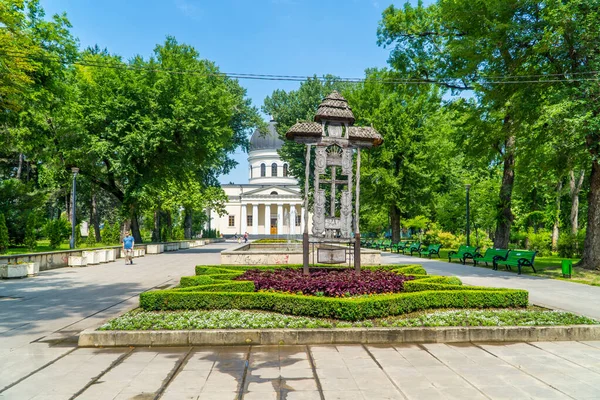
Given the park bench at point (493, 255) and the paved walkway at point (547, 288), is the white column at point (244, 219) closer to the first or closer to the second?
the park bench at point (493, 255)

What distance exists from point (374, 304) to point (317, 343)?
1471 mm

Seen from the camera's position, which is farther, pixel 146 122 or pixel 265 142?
pixel 265 142

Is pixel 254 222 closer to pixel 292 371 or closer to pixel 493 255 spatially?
pixel 493 255

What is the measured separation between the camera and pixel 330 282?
30.9ft

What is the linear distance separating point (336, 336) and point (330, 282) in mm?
2497

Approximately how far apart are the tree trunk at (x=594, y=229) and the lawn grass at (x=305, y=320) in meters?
10.5

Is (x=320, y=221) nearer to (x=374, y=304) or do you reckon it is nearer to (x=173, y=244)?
(x=374, y=304)

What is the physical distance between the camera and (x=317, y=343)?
6.90 meters

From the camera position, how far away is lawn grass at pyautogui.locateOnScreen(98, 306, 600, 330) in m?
7.21

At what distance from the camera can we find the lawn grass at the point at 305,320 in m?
7.21

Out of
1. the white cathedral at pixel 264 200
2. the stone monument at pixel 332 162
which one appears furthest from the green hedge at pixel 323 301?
the white cathedral at pixel 264 200

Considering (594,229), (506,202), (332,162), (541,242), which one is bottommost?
(541,242)

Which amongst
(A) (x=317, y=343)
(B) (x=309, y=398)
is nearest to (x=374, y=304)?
(A) (x=317, y=343)

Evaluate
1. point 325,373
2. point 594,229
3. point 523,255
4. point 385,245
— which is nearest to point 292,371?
point 325,373
